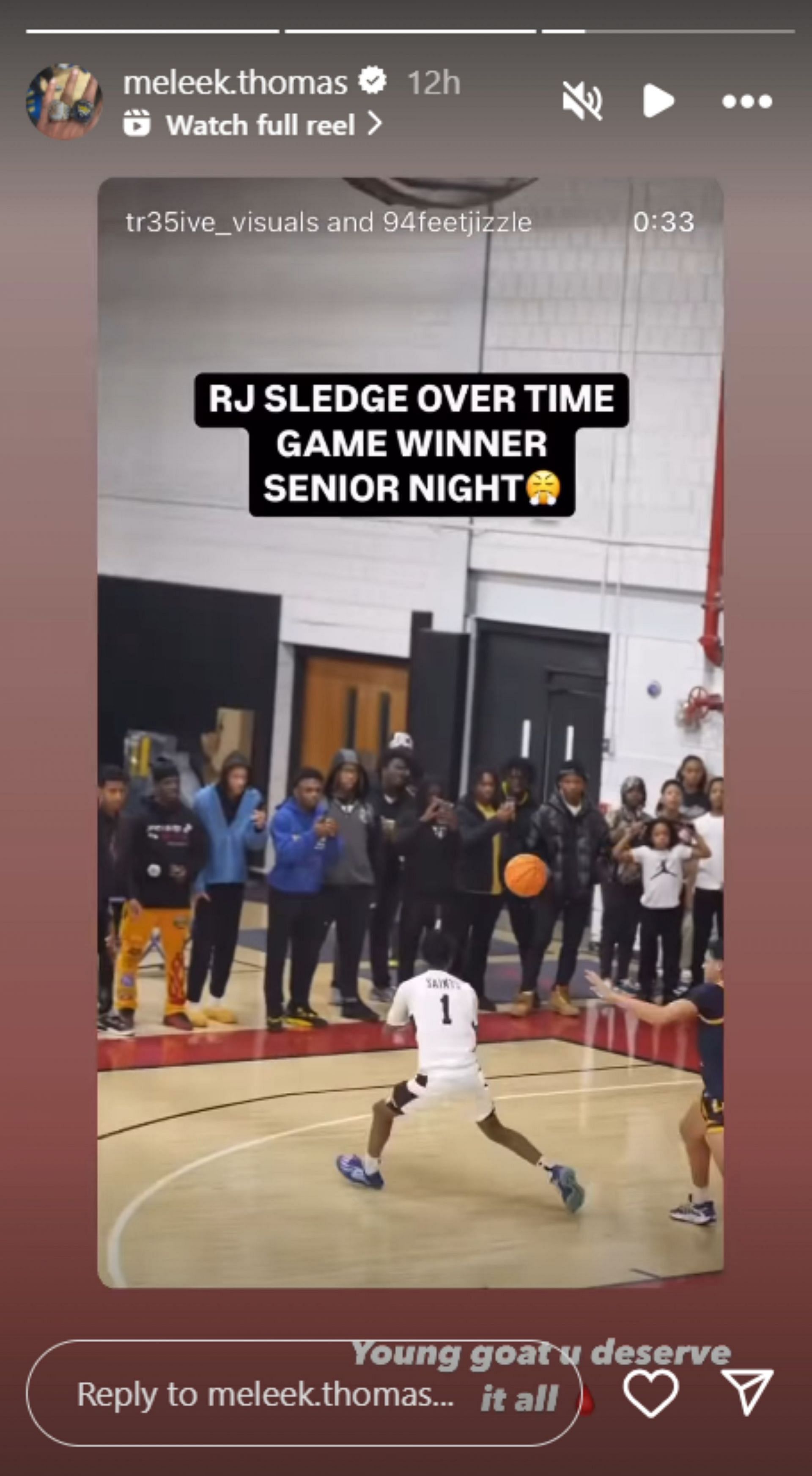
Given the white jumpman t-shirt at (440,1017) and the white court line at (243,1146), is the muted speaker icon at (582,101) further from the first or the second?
the white court line at (243,1146)

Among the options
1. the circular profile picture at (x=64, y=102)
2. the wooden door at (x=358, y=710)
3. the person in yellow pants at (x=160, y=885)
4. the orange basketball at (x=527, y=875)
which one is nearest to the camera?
the circular profile picture at (x=64, y=102)

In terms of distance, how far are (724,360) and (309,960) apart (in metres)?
1.75

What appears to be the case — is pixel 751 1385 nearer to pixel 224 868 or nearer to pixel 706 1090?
pixel 706 1090

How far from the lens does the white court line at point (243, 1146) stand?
5.44m

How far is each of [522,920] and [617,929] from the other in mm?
240

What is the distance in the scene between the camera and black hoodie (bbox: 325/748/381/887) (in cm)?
561

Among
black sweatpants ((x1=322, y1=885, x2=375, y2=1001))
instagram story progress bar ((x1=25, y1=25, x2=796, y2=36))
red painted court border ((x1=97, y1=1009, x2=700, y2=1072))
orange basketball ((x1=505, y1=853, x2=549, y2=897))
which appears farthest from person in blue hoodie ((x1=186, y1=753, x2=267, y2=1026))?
instagram story progress bar ((x1=25, y1=25, x2=796, y2=36))

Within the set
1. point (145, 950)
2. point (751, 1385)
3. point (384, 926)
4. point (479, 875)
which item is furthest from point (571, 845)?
point (751, 1385)

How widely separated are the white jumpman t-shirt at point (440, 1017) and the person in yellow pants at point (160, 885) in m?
0.52

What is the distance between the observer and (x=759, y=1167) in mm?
5480

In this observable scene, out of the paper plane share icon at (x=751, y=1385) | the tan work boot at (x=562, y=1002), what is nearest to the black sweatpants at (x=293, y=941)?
the tan work boot at (x=562, y=1002)

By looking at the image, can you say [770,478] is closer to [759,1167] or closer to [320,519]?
[320,519]

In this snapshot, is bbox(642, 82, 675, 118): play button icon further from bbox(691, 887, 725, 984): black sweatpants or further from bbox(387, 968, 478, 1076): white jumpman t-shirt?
bbox(387, 968, 478, 1076): white jumpman t-shirt

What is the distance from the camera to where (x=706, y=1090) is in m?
5.53
